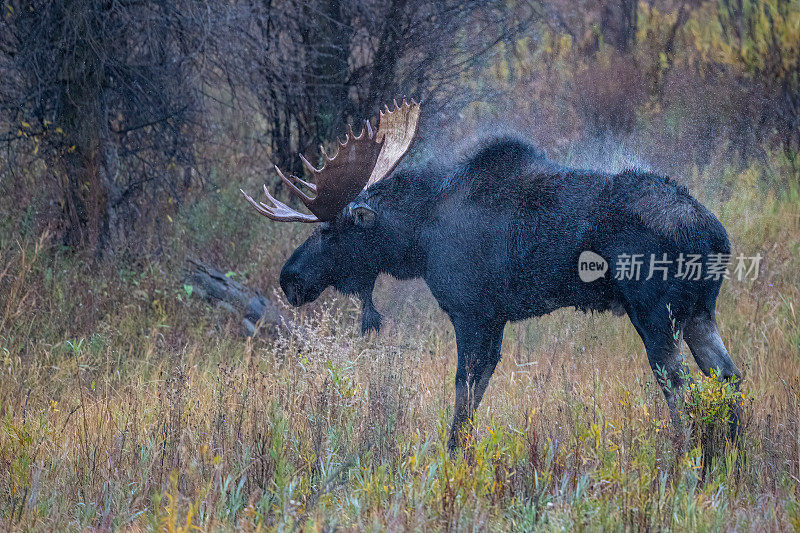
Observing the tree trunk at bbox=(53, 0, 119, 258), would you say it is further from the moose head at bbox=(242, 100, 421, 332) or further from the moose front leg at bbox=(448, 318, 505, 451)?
the moose front leg at bbox=(448, 318, 505, 451)

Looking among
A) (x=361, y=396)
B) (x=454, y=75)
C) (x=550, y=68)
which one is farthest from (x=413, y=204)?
(x=550, y=68)

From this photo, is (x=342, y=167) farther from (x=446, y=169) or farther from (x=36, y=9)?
(x=36, y=9)

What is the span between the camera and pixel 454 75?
852cm

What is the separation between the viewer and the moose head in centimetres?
491

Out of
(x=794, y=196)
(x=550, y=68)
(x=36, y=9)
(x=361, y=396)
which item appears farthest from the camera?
(x=550, y=68)

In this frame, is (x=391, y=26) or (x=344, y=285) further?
(x=391, y=26)

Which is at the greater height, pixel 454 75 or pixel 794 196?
pixel 454 75

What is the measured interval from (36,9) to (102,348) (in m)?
3.17

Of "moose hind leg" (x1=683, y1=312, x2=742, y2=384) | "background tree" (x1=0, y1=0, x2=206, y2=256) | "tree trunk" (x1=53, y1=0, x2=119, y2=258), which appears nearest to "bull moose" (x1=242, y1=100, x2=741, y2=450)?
"moose hind leg" (x1=683, y1=312, x2=742, y2=384)

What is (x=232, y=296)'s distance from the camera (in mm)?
7344

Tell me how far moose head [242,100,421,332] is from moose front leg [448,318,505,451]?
0.77 meters

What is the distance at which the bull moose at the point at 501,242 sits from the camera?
4.02 metres

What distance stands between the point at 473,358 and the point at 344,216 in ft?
4.00

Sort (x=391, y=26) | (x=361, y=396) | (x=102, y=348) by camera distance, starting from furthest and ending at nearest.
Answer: (x=391, y=26) < (x=102, y=348) < (x=361, y=396)
